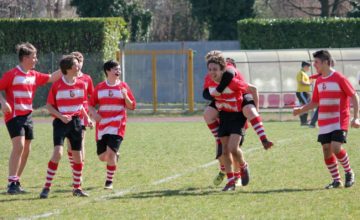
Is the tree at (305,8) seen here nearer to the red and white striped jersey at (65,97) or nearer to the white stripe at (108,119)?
the white stripe at (108,119)

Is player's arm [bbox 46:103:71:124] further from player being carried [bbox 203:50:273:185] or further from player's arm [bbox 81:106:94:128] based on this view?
player being carried [bbox 203:50:273:185]

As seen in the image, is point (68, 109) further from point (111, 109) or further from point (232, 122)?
point (232, 122)

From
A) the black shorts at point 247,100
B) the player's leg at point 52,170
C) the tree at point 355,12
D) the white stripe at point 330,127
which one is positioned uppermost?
the tree at point 355,12

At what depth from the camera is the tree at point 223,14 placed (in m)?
44.2

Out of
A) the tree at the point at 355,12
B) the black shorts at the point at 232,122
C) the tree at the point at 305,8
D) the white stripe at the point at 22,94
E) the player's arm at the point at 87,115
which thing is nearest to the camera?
the black shorts at the point at 232,122

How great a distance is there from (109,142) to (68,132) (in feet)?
2.26

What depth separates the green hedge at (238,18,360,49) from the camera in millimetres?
35906

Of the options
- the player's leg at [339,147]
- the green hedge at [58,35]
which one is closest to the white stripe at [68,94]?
the player's leg at [339,147]

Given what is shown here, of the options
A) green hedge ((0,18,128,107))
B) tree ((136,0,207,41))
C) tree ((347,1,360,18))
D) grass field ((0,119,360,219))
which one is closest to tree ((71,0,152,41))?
tree ((136,0,207,41))

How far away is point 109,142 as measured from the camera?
462 inches

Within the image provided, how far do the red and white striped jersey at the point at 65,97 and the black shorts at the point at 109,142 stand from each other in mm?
534

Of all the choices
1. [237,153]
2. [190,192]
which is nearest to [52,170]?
Answer: [190,192]

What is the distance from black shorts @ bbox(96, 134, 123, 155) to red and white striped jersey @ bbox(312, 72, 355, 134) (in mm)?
2502

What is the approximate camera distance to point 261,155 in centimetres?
1628
